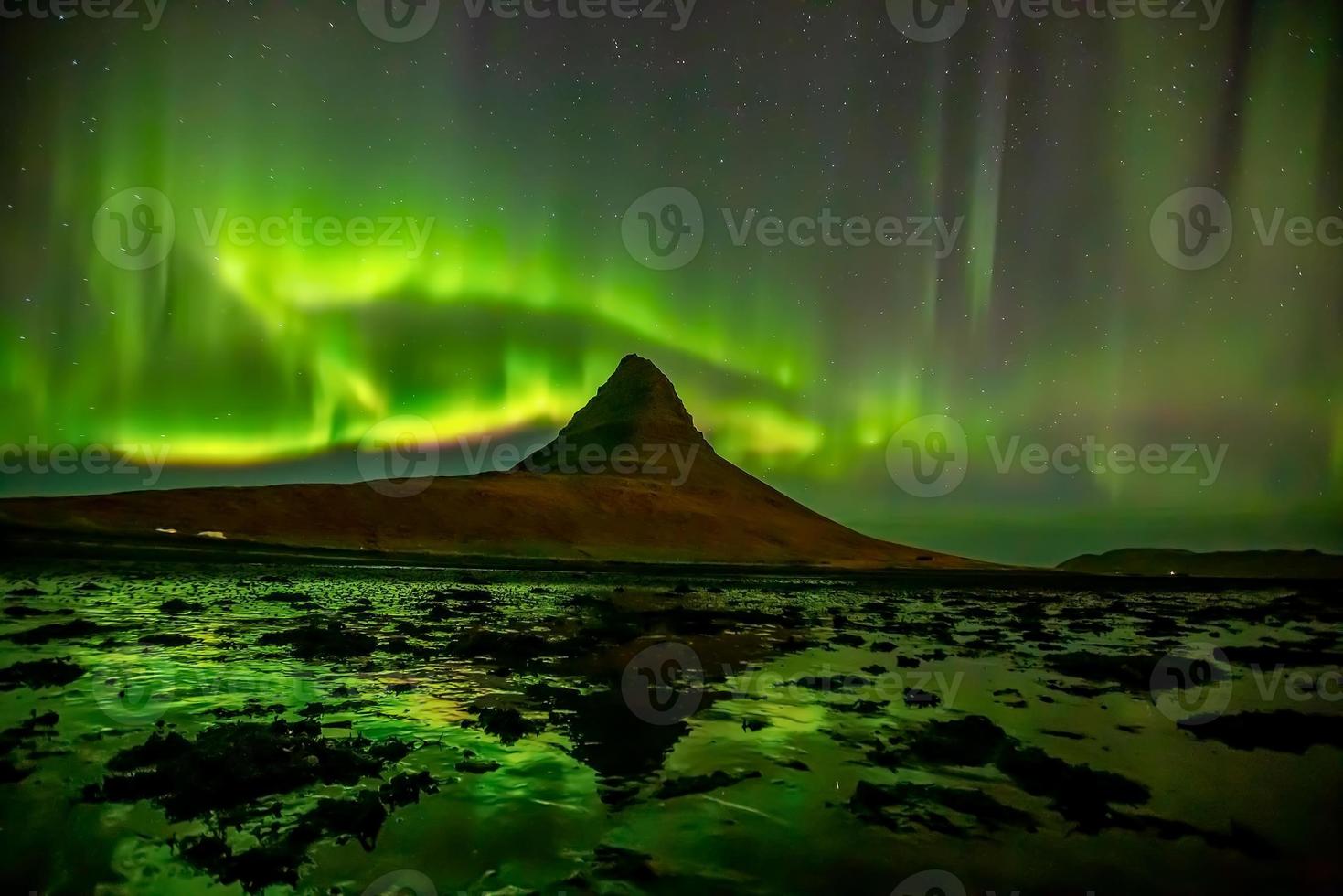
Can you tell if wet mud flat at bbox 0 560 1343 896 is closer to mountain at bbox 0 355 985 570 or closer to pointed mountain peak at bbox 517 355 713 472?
mountain at bbox 0 355 985 570

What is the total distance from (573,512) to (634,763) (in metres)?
103

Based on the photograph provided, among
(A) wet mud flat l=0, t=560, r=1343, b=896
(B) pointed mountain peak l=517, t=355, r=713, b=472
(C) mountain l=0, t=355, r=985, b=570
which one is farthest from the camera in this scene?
(B) pointed mountain peak l=517, t=355, r=713, b=472

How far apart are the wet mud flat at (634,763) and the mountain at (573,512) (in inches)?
2573

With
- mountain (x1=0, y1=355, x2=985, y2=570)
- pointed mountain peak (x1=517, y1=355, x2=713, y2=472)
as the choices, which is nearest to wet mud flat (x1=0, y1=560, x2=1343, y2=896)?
mountain (x1=0, y1=355, x2=985, y2=570)

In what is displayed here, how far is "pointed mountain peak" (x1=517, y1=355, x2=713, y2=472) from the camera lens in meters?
160

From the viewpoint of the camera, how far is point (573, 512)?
112 m

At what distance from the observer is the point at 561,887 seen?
6598mm

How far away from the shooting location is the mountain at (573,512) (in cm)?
8181

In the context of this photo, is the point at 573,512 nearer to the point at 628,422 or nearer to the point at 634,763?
the point at 628,422

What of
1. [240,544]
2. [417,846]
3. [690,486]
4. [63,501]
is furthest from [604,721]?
[690,486]

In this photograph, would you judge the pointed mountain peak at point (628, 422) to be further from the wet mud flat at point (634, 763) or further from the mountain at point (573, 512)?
the wet mud flat at point (634, 763)

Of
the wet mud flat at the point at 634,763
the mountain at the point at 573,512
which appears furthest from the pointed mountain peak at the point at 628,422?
the wet mud flat at the point at 634,763

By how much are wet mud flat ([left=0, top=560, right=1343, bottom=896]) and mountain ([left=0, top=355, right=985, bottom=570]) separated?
65361mm

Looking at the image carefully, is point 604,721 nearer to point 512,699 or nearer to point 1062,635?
point 512,699
